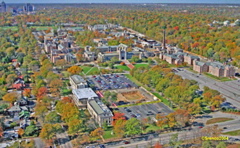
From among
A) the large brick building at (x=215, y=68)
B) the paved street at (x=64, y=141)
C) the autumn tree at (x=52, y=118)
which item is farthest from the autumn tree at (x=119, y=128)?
the large brick building at (x=215, y=68)

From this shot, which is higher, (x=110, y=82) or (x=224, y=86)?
(x=110, y=82)

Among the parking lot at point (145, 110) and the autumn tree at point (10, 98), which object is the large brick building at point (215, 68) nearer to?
the parking lot at point (145, 110)

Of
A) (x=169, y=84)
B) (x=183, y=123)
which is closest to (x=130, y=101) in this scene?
(x=169, y=84)

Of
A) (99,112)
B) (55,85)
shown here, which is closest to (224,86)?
(99,112)

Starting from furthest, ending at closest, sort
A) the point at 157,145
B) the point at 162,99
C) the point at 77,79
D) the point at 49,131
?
the point at 77,79, the point at 162,99, the point at 49,131, the point at 157,145

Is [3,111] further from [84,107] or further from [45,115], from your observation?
[84,107]

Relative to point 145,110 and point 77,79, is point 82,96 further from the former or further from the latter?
point 145,110

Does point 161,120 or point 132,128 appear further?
point 161,120
